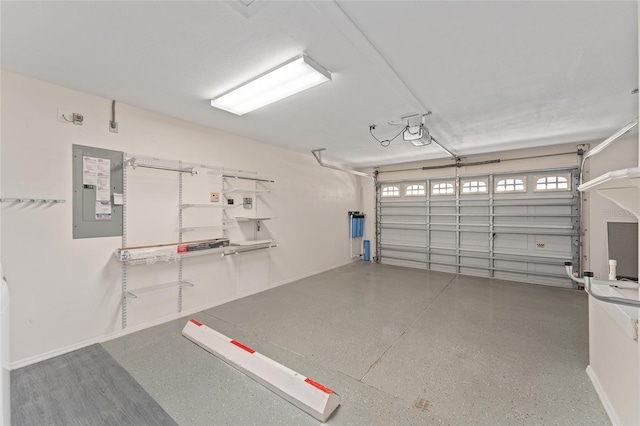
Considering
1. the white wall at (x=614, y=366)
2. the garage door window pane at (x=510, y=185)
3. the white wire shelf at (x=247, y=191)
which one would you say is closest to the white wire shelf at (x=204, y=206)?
the white wire shelf at (x=247, y=191)

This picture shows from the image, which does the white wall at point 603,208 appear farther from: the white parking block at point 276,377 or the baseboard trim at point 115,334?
the baseboard trim at point 115,334

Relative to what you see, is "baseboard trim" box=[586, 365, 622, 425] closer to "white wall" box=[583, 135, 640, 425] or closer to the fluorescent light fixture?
"white wall" box=[583, 135, 640, 425]

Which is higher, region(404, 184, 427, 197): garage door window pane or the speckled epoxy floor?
region(404, 184, 427, 197): garage door window pane

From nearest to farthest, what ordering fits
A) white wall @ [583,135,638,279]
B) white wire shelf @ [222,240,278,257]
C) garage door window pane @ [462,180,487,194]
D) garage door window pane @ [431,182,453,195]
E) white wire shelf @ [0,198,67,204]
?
white wire shelf @ [0,198,67,204], white wire shelf @ [222,240,278,257], white wall @ [583,135,638,279], garage door window pane @ [462,180,487,194], garage door window pane @ [431,182,453,195]

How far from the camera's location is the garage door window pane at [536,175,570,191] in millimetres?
4770

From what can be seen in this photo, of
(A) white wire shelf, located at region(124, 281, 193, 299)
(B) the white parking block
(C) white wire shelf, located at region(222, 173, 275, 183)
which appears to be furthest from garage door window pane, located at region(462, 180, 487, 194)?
(A) white wire shelf, located at region(124, 281, 193, 299)

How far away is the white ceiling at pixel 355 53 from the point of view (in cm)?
154

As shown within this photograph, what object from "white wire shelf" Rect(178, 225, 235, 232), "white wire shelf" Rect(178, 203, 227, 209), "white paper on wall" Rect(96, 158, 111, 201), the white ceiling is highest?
the white ceiling

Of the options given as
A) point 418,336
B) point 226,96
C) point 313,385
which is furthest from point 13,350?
point 418,336

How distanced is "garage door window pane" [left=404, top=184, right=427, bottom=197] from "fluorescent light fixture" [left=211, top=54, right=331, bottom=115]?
15.5 feet

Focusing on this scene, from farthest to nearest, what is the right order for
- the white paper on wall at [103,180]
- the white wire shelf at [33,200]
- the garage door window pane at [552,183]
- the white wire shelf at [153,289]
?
1. the garage door window pane at [552,183]
2. the white wire shelf at [153,289]
3. the white paper on wall at [103,180]
4. the white wire shelf at [33,200]

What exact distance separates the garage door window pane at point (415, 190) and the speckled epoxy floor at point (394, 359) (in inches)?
110

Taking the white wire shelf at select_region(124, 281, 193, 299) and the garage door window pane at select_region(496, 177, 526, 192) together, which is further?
the garage door window pane at select_region(496, 177, 526, 192)

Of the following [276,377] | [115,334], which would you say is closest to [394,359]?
[276,377]
